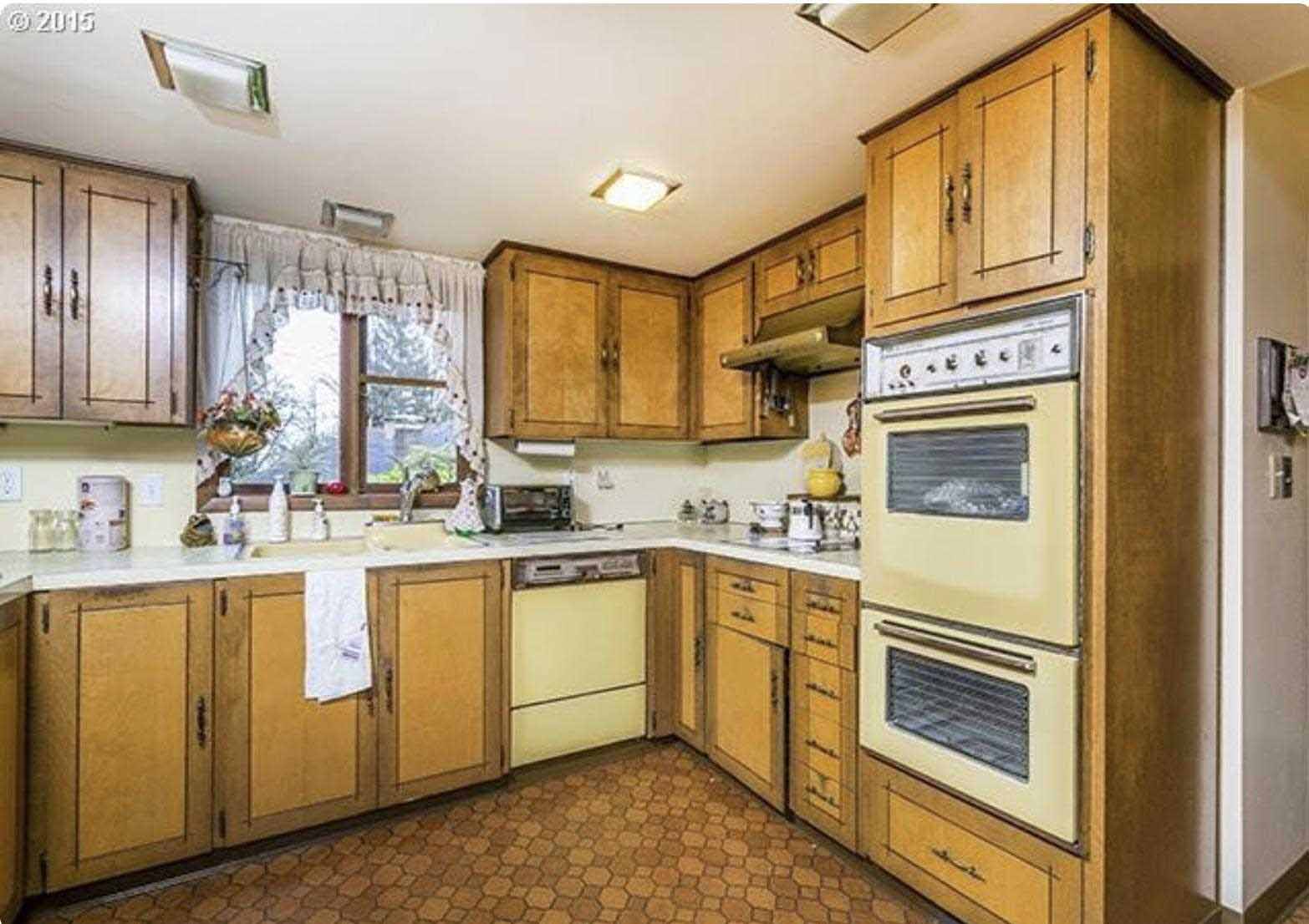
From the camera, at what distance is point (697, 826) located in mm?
2244

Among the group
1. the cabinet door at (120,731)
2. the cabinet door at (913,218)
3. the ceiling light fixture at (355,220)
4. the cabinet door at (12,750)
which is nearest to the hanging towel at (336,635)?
the cabinet door at (120,731)

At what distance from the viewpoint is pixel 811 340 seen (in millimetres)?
2410

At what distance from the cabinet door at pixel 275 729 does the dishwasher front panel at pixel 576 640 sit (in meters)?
0.63

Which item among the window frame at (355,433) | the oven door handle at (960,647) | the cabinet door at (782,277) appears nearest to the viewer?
the oven door handle at (960,647)

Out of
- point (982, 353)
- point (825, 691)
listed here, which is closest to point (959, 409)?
point (982, 353)

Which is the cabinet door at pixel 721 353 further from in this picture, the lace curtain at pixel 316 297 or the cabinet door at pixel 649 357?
the lace curtain at pixel 316 297

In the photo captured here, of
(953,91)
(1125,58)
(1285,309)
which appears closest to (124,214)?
(953,91)

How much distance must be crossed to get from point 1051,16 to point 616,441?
2522 mm

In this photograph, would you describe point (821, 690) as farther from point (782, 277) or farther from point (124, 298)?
point (124, 298)

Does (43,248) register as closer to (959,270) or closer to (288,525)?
(288,525)

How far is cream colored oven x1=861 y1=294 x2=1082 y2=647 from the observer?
146cm

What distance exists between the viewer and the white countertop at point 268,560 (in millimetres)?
1846

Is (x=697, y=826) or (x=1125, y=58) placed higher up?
(x=1125, y=58)

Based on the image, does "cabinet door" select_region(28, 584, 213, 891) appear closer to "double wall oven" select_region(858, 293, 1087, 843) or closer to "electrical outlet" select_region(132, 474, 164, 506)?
"electrical outlet" select_region(132, 474, 164, 506)
